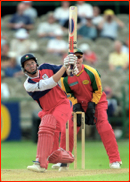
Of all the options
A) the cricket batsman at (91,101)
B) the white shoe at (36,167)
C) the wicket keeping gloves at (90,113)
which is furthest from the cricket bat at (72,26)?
the white shoe at (36,167)

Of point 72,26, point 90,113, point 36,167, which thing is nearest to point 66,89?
point 90,113

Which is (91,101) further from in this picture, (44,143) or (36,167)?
(36,167)

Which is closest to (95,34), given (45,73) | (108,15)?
(108,15)

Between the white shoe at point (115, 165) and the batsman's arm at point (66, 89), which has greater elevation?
the batsman's arm at point (66, 89)

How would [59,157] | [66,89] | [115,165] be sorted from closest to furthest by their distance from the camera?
[59,157] < [115,165] < [66,89]

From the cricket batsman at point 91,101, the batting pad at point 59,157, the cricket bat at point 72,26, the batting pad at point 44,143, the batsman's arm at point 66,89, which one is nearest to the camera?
the batting pad at point 44,143

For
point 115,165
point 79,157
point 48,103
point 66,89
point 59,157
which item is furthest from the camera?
point 79,157

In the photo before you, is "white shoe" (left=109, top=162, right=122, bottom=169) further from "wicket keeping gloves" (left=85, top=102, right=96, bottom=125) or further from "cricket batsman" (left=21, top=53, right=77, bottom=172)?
"cricket batsman" (left=21, top=53, right=77, bottom=172)

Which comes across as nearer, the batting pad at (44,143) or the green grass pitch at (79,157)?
the green grass pitch at (79,157)

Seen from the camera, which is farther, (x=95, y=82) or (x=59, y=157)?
(x=95, y=82)

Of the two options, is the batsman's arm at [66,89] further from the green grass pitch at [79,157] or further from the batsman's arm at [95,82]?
the green grass pitch at [79,157]

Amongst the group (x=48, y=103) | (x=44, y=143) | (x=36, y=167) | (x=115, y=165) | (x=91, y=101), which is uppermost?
(x=91, y=101)

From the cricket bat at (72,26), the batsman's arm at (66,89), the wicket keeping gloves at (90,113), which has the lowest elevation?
the wicket keeping gloves at (90,113)

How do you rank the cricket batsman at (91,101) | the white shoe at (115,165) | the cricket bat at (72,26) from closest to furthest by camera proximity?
1. the cricket bat at (72,26)
2. the white shoe at (115,165)
3. the cricket batsman at (91,101)
